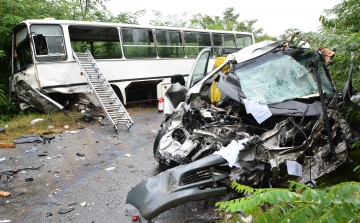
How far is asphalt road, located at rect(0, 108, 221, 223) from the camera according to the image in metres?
3.40

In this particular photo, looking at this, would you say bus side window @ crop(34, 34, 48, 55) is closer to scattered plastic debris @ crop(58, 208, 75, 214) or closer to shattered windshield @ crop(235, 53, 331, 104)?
scattered plastic debris @ crop(58, 208, 75, 214)

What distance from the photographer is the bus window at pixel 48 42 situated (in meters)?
7.68

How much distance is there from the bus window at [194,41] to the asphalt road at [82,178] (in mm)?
5082

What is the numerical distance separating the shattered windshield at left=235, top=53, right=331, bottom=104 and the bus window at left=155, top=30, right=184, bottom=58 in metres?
6.39

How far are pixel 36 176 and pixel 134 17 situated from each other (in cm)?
1061

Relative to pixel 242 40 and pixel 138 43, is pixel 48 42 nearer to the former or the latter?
pixel 138 43

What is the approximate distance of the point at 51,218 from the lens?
333 centimetres

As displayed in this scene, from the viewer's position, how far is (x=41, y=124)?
7449 mm

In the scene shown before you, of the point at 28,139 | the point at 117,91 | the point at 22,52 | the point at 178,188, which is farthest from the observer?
the point at 117,91

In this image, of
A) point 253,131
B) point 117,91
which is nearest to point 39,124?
point 117,91

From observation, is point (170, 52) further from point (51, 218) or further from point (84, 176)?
point (51, 218)

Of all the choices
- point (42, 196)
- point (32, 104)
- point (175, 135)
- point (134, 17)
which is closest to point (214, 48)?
point (134, 17)

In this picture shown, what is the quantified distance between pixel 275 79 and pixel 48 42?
6579mm

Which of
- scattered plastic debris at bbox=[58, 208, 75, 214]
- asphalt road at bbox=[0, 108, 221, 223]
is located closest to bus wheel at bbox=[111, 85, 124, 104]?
asphalt road at bbox=[0, 108, 221, 223]
